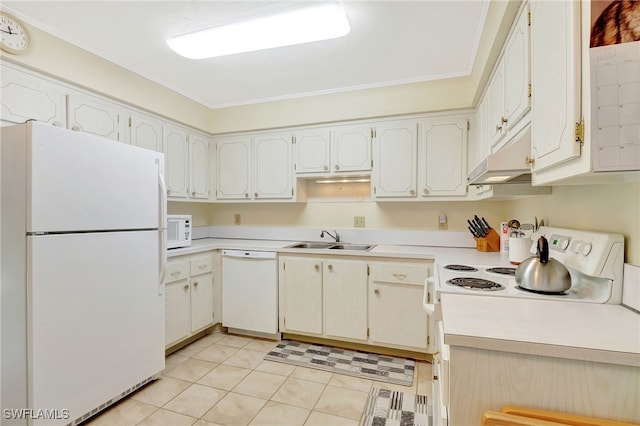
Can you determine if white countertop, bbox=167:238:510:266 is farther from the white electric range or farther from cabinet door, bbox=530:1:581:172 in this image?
cabinet door, bbox=530:1:581:172

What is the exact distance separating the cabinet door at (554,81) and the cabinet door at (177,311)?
2.59 metres

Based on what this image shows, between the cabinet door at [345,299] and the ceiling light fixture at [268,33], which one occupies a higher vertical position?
the ceiling light fixture at [268,33]

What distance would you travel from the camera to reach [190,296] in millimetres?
2648

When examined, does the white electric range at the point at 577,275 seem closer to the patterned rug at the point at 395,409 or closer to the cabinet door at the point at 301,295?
the patterned rug at the point at 395,409

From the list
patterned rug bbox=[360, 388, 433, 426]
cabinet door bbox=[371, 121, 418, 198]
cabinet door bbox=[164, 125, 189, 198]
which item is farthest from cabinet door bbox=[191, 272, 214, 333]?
cabinet door bbox=[371, 121, 418, 198]

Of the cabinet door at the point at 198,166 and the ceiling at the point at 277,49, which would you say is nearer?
the ceiling at the point at 277,49

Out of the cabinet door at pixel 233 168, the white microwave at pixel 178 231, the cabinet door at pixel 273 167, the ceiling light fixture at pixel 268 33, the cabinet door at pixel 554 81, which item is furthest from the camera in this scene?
the cabinet door at pixel 233 168

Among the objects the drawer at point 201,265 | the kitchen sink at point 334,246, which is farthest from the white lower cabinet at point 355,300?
the drawer at point 201,265

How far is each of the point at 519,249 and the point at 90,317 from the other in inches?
97.8

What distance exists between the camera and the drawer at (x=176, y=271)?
243 centimetres

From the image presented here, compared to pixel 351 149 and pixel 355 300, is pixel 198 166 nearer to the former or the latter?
pixel 351 149

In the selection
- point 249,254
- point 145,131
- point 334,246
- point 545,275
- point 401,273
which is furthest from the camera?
point 334,246

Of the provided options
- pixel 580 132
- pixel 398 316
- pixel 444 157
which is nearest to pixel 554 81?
pixel 580 132

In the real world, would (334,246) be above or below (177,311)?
above
